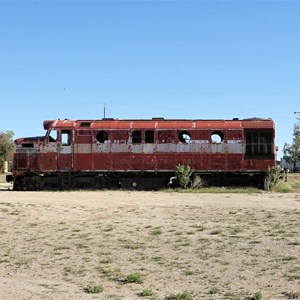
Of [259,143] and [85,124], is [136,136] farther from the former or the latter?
[259,143]

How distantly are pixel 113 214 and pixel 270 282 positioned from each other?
340 inches

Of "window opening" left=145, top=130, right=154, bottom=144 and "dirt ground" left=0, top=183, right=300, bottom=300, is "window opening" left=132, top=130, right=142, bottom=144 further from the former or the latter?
"dirt ground" left=0, top=183, right=300, bottom=300

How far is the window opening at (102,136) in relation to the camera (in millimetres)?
28594

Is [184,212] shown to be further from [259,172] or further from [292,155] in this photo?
[292,155]

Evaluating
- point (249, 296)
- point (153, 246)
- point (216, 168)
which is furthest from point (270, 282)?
point (216, 168)

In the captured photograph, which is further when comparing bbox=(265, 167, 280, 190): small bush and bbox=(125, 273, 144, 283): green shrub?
bbox=(265, 167, 280, 190): small bush

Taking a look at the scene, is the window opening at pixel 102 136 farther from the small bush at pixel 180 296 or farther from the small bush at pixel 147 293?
the small bush at pixel 180 296

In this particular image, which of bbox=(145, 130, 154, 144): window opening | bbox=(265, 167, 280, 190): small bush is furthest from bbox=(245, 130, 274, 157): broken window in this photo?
bbox=(145, 130, 154, 144): window opening

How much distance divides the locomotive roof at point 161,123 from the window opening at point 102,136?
1.21ft

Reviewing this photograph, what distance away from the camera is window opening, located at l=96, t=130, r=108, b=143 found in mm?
28594

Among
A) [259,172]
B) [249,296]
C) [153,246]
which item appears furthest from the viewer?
[259,172]

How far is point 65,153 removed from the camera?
28.5 meters

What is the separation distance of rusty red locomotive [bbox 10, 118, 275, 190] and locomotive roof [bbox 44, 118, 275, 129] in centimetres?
6

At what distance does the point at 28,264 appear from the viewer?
9.66 m
